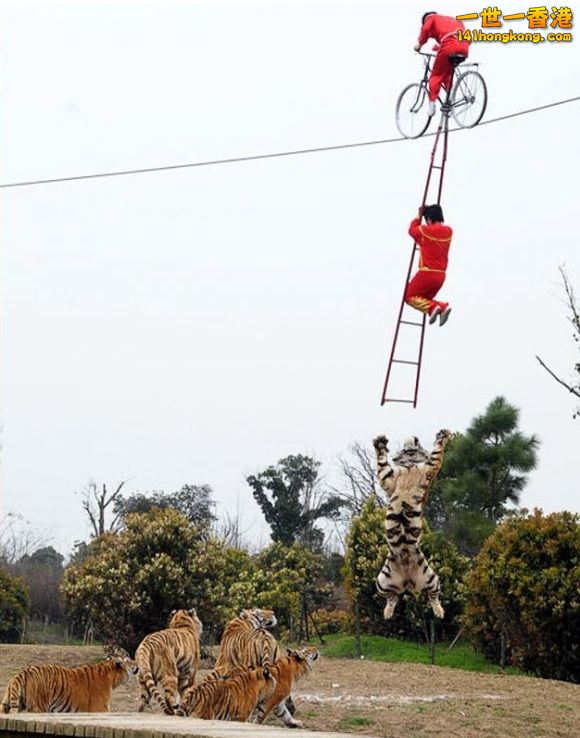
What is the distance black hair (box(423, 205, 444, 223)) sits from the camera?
7.00 metres

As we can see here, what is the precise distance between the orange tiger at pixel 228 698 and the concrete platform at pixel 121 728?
173 cm

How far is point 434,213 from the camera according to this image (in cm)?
701

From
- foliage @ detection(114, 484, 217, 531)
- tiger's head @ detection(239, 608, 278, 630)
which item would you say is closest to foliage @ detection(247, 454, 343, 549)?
foliage @ detection(114, 484, 217, 531)

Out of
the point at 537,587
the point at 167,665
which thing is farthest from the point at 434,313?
the point at 537,587

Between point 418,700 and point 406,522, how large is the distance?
7382 millimetres

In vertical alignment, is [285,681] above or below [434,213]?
below

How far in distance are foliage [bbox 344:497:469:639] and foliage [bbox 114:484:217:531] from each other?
12.3m

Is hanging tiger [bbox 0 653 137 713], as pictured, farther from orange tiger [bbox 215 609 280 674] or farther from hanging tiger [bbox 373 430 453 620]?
hanging tiger [bbox 373 430 453 620]

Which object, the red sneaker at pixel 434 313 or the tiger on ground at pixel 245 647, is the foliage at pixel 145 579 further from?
the red sneaker at pixel 434 313

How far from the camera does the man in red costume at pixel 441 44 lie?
711cm

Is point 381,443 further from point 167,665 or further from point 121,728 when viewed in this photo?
point 167,665

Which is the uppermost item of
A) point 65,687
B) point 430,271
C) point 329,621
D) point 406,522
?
point 430,271

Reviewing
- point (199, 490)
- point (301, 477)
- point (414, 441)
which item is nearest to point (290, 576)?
point (301, 477)

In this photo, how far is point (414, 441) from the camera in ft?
24.3
